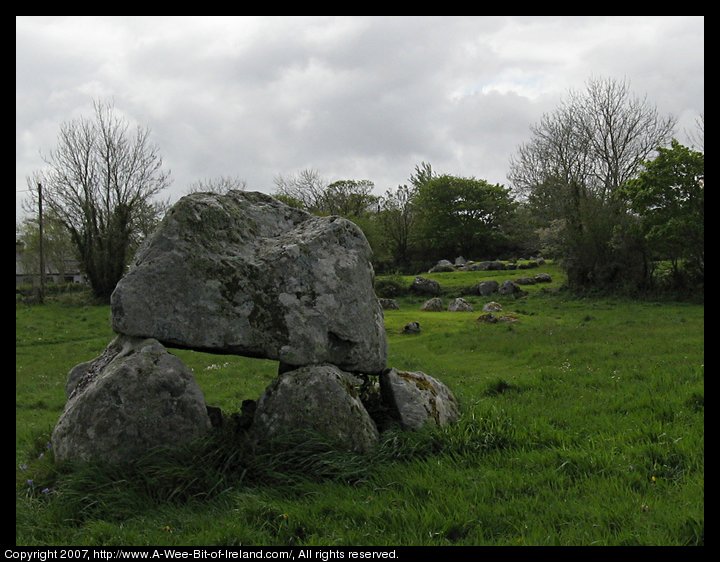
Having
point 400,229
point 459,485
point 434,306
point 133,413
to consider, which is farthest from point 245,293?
point 400,229

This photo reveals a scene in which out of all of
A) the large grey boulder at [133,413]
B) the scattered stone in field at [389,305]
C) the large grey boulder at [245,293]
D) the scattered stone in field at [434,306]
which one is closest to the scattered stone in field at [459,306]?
the scattered stone in field at [434,306]

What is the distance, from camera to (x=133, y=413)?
21.4 feet

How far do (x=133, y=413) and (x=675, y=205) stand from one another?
99.6 feet

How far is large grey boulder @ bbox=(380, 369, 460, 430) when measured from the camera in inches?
289

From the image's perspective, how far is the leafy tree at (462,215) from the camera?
62603 mm

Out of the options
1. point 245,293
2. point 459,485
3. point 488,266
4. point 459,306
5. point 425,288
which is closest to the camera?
point 459,485

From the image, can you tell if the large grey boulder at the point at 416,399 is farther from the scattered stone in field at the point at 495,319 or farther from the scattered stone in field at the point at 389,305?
the scattered stone in field at the point at 389,305

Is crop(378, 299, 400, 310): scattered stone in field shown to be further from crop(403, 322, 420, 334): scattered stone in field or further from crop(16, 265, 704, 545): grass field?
crop(16, 265, 704, 545): grass field

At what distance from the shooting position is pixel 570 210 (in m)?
36.2

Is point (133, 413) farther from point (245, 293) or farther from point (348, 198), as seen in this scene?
point (348, 198)
